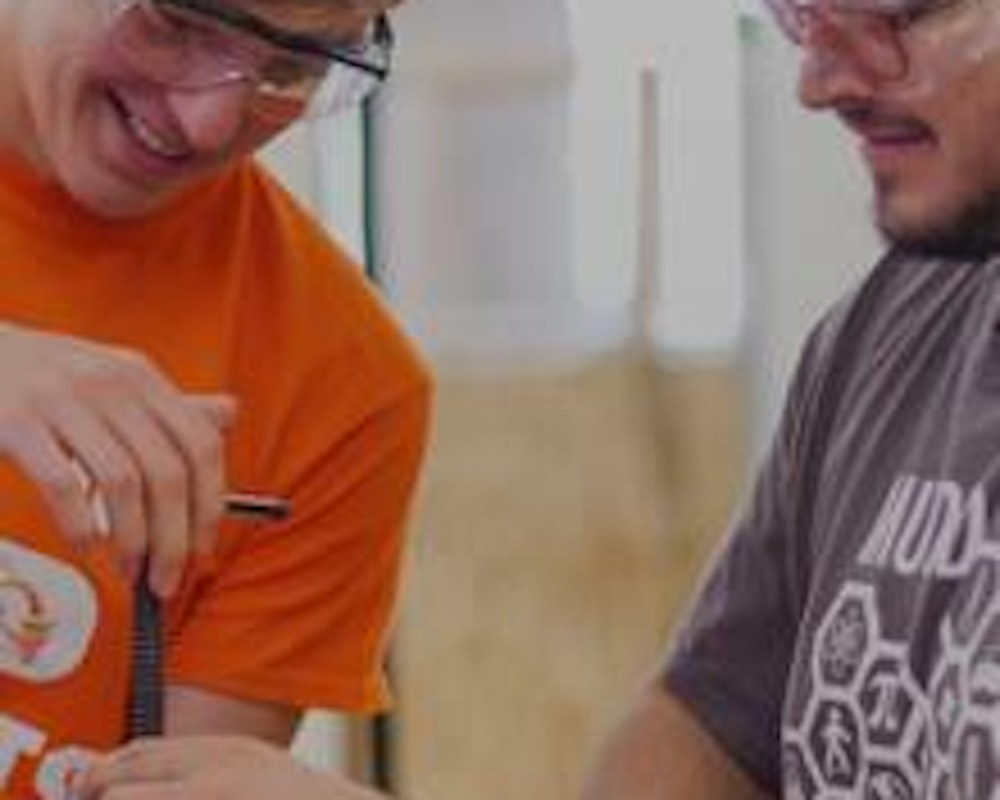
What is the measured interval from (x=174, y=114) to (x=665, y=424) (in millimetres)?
1526

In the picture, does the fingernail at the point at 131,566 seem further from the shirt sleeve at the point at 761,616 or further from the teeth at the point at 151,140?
the shirt sleeve at the point at 761,616

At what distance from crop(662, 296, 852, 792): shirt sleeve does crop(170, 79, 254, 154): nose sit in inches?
16.8

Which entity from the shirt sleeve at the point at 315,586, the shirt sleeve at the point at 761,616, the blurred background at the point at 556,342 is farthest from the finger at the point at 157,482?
the blurred background at the point at 556,342

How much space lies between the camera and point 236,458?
1606mm

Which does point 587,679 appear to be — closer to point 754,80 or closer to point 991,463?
point 754,80

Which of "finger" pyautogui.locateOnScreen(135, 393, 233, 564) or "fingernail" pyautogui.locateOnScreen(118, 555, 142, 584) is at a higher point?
"finger" pyautogui.locateOnScreen(135, 393, 233, 564)

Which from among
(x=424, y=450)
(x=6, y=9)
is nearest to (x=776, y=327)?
(x=424, y=450)

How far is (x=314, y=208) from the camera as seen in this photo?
8.98ft

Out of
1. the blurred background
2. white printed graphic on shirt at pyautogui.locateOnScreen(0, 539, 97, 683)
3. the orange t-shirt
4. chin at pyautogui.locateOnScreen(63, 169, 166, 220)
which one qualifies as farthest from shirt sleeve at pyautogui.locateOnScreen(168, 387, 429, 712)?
the blurred background

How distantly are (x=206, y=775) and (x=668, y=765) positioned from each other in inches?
15.1

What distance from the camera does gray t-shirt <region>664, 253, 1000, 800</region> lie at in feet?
4.38

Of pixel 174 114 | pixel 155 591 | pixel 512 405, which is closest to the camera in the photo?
pixel 155 591

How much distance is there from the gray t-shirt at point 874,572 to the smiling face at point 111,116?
1.34 feet

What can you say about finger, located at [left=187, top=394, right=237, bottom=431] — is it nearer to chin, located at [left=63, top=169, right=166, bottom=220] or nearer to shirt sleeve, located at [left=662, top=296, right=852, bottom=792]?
chin, located at [left=63, top=169, right=166, bottom=220]
